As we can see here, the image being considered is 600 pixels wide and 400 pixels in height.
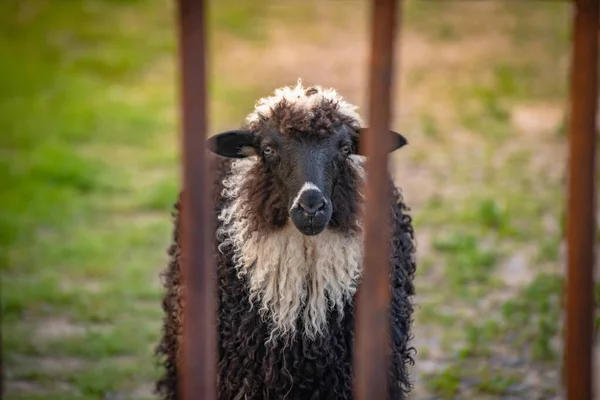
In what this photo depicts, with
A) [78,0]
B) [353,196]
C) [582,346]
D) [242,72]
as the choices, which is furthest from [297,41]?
[582,346]

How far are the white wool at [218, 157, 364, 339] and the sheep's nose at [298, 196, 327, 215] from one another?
329 mm

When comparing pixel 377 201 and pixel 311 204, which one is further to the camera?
pixel 311 204

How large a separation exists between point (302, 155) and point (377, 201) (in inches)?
66.1

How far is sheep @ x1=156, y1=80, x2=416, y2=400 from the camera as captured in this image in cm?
Result: 485

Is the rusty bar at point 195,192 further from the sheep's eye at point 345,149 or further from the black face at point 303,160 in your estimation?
the sheep's eye at point 345,149

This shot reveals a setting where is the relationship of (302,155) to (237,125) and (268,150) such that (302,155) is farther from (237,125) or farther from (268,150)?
(237,125)

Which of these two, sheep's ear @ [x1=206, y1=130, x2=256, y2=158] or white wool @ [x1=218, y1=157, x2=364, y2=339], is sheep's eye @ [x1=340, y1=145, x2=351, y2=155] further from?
sheep's ear @ [x1=206, y1=130, x2=256, y2=158]

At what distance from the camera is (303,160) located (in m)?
4.79

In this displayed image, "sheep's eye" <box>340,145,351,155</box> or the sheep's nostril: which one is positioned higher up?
"sheep's eye" <box>340,145,351,155</box>

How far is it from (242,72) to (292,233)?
973cm

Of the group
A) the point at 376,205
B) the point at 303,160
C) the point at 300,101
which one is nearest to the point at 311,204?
the point at 303,160

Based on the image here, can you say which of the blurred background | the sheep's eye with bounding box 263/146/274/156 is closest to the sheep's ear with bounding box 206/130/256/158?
the sheep's eye with bounding box 263/146/274/156

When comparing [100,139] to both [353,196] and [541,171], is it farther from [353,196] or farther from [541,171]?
[353,196]

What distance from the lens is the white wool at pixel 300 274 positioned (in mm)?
4887
